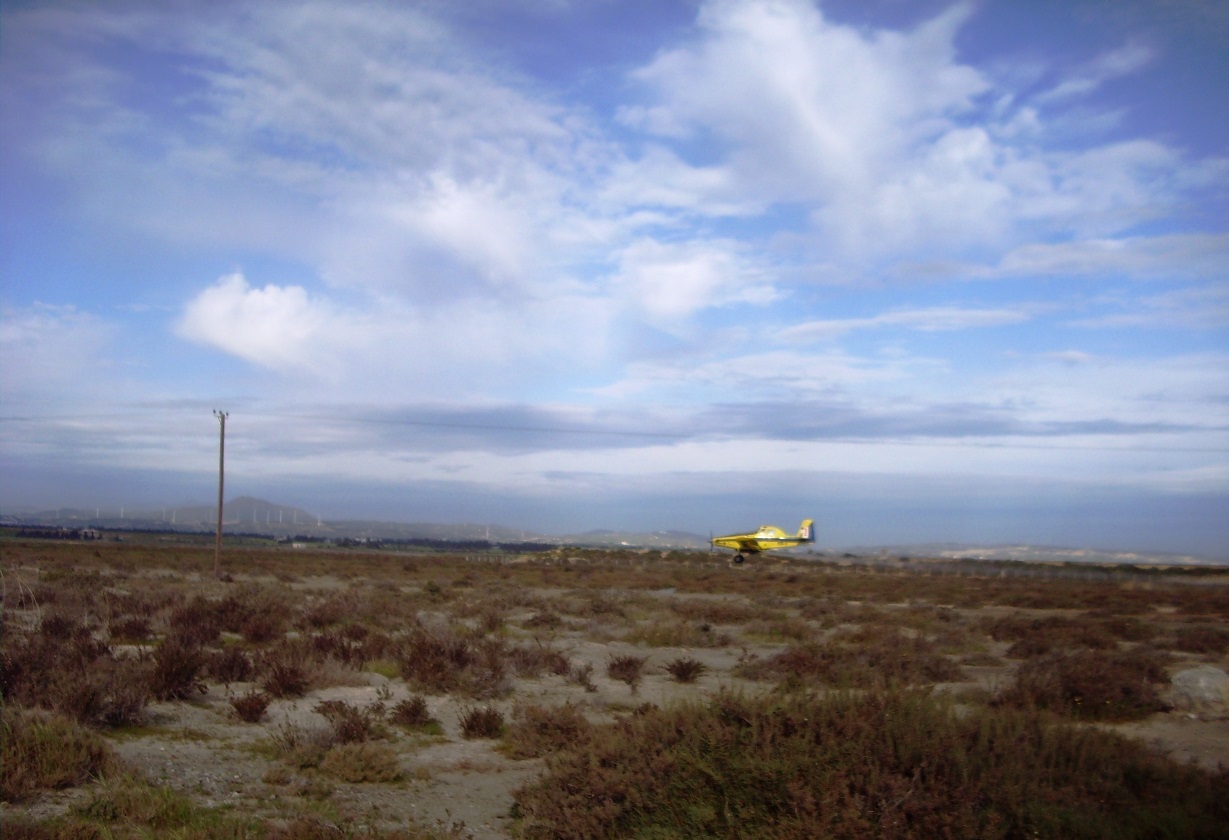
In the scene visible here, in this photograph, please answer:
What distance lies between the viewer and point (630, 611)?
2883cm

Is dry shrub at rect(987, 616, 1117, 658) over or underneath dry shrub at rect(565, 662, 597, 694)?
underneath

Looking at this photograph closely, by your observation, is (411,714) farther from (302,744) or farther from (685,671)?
(685,671)

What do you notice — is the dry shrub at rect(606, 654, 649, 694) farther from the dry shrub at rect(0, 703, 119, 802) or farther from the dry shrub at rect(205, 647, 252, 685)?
the dry shrub at rect(0, 703, 119, 802)

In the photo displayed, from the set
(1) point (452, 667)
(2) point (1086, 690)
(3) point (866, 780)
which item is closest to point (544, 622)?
(1) point (452, 667)

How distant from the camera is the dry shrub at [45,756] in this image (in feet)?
22.8

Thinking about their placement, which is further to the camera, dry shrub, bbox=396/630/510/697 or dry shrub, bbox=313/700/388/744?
dry shrub, bbox=396/630/510/697

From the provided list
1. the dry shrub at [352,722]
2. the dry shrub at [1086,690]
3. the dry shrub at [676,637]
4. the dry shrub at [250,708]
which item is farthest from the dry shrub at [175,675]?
the dry shrub at [676,637]

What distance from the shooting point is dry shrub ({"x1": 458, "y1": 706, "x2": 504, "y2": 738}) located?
10.9 m

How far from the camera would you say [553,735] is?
9.85 metres

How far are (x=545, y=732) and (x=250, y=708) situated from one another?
3960 mm

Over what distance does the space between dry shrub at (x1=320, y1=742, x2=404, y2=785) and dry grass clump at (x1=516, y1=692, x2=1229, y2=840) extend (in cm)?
211

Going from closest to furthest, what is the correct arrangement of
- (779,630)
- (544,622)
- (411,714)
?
1. (411,714)
2. (544,622)
3. (779,630)

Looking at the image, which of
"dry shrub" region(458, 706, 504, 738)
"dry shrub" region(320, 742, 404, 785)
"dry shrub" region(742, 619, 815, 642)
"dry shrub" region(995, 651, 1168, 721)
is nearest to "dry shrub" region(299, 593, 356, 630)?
"dry shrub" region(458, 706, 504, 738)

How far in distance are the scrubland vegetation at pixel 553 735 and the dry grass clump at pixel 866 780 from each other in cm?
2
